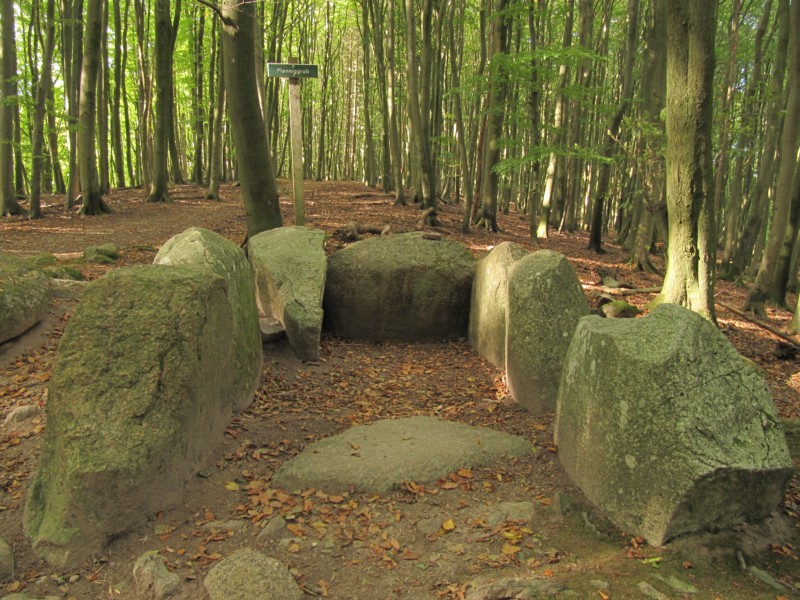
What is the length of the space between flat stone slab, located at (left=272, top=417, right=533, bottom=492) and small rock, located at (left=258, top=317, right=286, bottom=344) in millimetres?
2058

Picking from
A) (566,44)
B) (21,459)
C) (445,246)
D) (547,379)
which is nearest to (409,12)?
(566,44)

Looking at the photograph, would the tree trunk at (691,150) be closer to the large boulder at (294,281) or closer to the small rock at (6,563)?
the large boulder at (294,281)

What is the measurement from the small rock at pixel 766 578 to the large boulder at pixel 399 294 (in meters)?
4.95

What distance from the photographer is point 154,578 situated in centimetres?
286

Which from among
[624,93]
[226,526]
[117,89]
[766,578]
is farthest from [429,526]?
[117,89]

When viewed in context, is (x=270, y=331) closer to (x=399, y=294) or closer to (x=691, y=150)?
(x=399, y=294)

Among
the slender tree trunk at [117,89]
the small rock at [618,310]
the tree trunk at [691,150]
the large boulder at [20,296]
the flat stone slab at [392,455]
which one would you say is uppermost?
the slender tree trunk at [117,89]

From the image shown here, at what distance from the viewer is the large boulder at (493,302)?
6270 mm

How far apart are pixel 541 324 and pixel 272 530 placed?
2.93 m

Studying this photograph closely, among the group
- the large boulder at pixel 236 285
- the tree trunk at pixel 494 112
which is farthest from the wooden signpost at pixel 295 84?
the tree trunk at pixel 494 112

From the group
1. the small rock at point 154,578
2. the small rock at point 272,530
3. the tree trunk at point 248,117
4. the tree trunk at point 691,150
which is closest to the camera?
the small rock at point 154,578

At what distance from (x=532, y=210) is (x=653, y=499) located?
11028 mm

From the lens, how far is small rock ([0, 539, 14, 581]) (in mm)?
2881

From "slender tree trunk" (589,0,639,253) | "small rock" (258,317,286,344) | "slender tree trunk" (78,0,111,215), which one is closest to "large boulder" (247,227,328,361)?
"small rock" (258,317,286,344)
